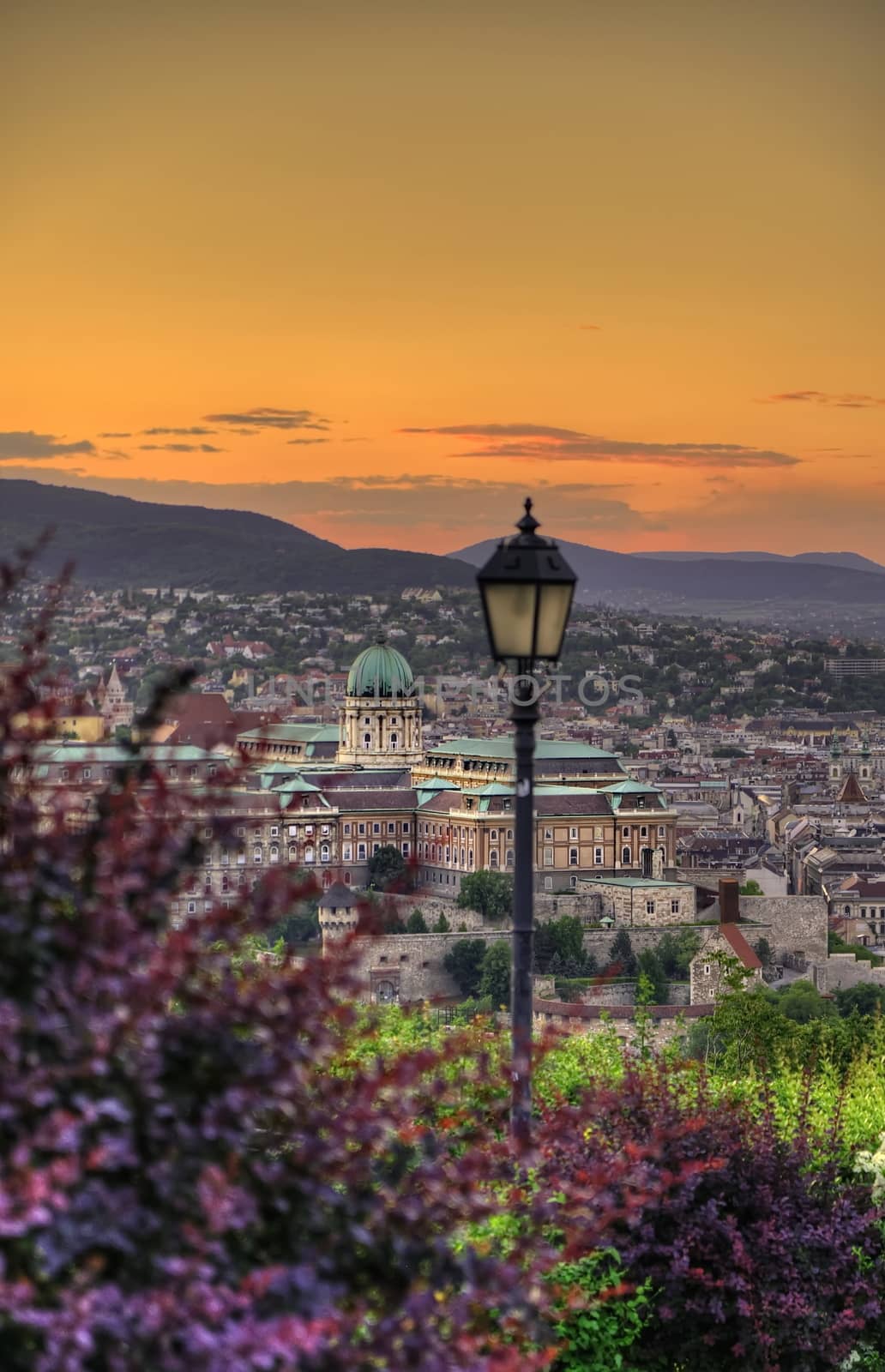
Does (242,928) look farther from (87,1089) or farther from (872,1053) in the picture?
(872,1053)

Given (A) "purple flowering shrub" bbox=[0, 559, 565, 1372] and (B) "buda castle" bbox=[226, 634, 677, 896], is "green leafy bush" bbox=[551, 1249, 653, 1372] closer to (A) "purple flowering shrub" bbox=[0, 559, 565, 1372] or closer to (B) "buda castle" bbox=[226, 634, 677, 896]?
(A) "purple flowering shrub" bbox=[0, 559, 565, 1372]

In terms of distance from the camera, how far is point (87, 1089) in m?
4.57

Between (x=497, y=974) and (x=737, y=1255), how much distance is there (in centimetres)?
6527

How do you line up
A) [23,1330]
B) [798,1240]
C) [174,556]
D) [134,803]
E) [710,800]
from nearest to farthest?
[23,1330] → [134,803] → [798,1240] → [710,800] → [174,556]

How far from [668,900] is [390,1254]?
81083mm

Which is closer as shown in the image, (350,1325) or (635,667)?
(350,1325)

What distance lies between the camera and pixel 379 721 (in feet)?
367

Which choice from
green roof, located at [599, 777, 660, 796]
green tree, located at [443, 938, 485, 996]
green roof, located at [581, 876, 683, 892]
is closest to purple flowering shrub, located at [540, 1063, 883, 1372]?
green tree, located at [443, 938, 485, 996]

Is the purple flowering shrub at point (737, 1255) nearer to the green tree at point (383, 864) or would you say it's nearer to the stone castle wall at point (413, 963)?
the stone castle wall at point (413, 963)

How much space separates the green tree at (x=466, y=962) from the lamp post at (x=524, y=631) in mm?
67656

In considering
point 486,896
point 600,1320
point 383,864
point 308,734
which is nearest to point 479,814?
point 383,864

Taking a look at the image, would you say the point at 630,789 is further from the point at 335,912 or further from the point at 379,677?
the point at 335,912

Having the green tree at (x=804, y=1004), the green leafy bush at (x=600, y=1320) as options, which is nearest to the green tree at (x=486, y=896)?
the green tree at (x=804, y=1004)

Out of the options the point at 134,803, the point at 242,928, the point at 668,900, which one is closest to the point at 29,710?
the point at 134,803
